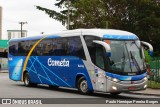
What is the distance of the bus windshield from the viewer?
20.7 metres

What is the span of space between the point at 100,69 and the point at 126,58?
1.29 meters

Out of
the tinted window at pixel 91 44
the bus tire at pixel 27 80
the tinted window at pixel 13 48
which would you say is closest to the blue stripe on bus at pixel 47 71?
the tinted window at pixel 13 48

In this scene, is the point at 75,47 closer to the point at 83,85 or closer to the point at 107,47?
the point at 83,85

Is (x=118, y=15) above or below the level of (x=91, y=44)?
above

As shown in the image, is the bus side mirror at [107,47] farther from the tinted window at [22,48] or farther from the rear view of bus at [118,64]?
the tinted window at [22,48]

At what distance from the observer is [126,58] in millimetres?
20891

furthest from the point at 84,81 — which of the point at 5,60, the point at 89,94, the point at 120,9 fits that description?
the point at 5,60

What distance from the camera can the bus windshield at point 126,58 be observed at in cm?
2073

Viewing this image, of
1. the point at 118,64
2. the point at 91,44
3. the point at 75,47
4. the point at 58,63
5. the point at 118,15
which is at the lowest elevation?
the point at 58,63

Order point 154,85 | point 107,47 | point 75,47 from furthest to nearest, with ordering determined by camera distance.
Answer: point 154,85 < point 75,47 < point 107,47

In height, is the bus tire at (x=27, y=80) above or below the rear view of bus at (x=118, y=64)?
below

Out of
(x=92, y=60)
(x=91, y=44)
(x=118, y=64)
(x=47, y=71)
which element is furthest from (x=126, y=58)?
(x=47, y=71)

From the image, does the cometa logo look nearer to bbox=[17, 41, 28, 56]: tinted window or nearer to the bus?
the bus

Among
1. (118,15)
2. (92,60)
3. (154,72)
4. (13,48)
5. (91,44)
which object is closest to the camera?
(92,60)
